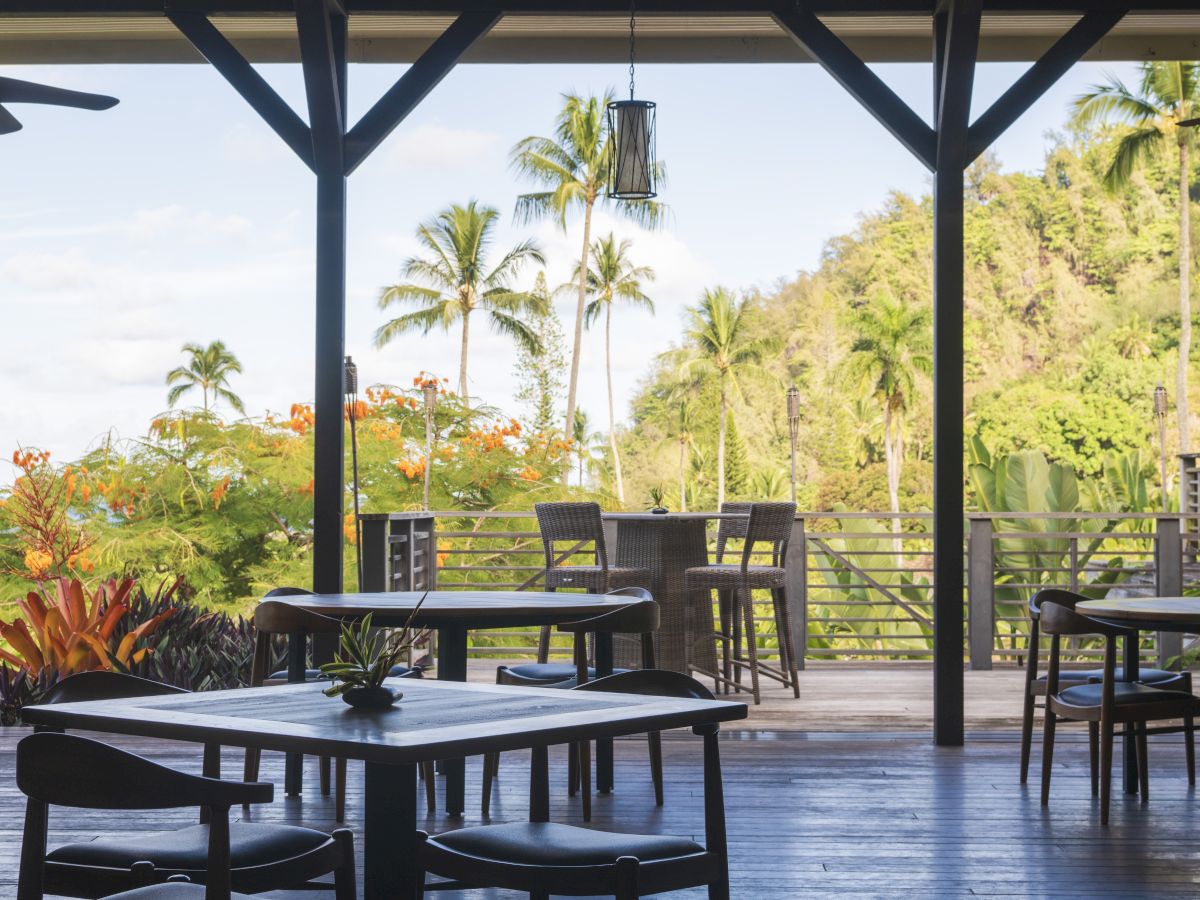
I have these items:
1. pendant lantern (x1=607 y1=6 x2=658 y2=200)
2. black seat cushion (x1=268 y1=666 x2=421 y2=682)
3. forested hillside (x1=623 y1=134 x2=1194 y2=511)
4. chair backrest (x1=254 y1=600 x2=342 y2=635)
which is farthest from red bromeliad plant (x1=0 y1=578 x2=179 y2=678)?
forested hillside (x1=623 y1=134 x2=1194 y2=511)

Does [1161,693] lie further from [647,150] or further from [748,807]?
[647,150]

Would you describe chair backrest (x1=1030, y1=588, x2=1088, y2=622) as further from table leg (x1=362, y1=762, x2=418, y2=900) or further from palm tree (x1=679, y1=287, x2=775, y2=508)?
palm tree (x1=679, y1=287, x2=775, y2=508)

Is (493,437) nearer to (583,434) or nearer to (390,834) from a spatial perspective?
(390,834)

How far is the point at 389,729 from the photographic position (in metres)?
2.19

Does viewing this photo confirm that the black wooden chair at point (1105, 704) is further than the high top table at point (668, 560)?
No

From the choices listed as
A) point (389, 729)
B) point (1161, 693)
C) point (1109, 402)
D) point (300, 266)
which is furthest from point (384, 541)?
point (300, 266)

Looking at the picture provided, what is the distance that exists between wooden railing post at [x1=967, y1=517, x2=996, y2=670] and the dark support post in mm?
2391

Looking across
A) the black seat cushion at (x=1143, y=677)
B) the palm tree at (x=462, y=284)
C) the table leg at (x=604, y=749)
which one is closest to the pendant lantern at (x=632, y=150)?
the table leg at (x=604, y=749)

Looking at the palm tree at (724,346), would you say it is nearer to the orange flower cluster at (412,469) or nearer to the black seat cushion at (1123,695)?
the orange flower cluster at (412,469)

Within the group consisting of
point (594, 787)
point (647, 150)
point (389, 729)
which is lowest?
point (594, 787)

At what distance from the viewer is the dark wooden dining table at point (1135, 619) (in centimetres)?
440

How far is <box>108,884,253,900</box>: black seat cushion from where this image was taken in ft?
7.00

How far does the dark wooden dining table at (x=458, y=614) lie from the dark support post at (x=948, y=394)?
5.66ft

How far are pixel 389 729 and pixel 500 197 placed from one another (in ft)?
105
